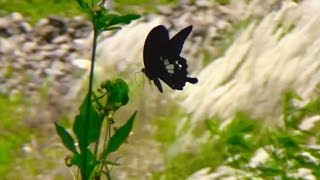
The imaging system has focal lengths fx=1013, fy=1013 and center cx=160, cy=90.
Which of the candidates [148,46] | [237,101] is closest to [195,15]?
[237,101]

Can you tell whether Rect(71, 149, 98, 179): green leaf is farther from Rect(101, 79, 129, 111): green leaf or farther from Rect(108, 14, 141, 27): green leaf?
Rect(108, 14, 141, 27): green leaf

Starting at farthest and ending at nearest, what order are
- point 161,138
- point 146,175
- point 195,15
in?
point 195,15
point 161,138
point 146,175

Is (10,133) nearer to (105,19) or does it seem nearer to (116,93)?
(116,93)

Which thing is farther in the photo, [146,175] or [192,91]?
[192,91]

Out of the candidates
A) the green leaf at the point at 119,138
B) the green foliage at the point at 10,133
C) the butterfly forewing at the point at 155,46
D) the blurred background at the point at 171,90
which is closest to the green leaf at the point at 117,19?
the butterfly forewing at the point at 155,46

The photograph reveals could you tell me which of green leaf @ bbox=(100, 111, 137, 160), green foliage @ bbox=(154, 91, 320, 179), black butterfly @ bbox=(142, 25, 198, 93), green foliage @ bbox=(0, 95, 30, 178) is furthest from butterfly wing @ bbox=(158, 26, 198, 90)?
green foliage @ bbox=(0, 95, 30, 178)

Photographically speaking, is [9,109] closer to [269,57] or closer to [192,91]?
[192,91]

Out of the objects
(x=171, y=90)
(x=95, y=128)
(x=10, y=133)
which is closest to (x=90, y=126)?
(x=95, y=128)

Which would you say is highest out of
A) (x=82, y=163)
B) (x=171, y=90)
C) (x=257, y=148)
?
(x=171, y=90)
